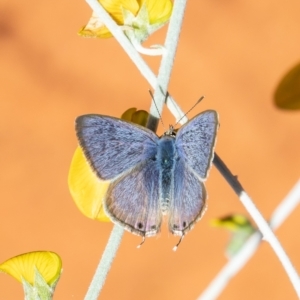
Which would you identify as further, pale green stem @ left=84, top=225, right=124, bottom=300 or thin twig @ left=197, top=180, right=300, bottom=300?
thin twig @ left=197, top=180, right=300, bottom=300

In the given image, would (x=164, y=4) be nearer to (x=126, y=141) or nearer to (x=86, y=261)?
(x=126, y=141)

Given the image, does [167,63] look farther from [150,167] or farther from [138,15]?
[150,167]

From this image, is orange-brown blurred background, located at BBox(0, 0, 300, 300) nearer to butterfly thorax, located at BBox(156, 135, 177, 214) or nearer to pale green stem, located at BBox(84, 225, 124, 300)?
butterfly thorax, located at BBox(156, 135, 177, 214)

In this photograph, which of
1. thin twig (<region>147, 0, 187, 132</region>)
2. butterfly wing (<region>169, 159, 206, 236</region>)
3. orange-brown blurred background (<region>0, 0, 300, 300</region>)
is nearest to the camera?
thin twig (<region>147, 0, 187, 132</region>)

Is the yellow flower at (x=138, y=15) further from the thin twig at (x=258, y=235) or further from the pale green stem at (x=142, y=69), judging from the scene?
the thin twig at (x=258, y=235)

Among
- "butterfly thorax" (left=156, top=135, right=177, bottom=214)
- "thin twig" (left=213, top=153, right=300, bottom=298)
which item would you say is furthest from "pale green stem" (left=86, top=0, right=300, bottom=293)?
"butterfly thorax" (left=156, top=135, right=177, bottom=214)
